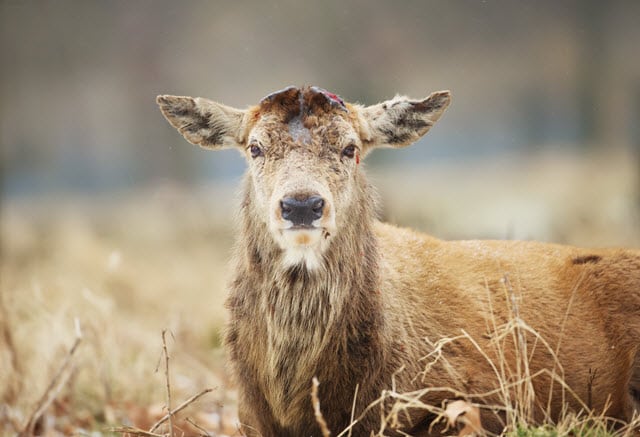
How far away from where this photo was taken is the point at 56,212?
20.3 metres

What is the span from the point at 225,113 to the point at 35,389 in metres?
3.65

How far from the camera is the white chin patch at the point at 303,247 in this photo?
171 inches

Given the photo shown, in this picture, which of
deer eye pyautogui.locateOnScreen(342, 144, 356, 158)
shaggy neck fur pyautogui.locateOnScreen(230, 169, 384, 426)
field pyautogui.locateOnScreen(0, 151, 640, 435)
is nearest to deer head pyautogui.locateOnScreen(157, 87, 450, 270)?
deer eye pyautogui.locateOnScreen(342, 144, 356, 158)

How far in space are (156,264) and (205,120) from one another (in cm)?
928

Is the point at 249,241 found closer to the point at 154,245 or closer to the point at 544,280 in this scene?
the point at 544,280

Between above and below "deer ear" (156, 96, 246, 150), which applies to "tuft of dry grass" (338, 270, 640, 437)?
below

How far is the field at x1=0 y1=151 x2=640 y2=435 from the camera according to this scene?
702 centimetres

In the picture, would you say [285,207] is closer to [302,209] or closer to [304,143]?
[302,209]

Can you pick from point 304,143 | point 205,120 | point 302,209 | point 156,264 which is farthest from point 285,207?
point 156,264

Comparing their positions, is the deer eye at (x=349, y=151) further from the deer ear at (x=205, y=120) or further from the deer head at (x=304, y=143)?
the deer ear at (x=205, y=120)

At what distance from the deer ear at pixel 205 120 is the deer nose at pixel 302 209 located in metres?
1.08

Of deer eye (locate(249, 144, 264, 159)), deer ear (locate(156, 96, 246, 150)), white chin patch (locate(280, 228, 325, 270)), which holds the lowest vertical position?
white chin patch (locate(280, 228, 325, 270))

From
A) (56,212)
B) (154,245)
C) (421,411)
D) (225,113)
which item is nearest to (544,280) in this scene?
(421,411)

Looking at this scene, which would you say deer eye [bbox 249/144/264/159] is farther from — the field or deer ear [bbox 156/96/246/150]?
the field
